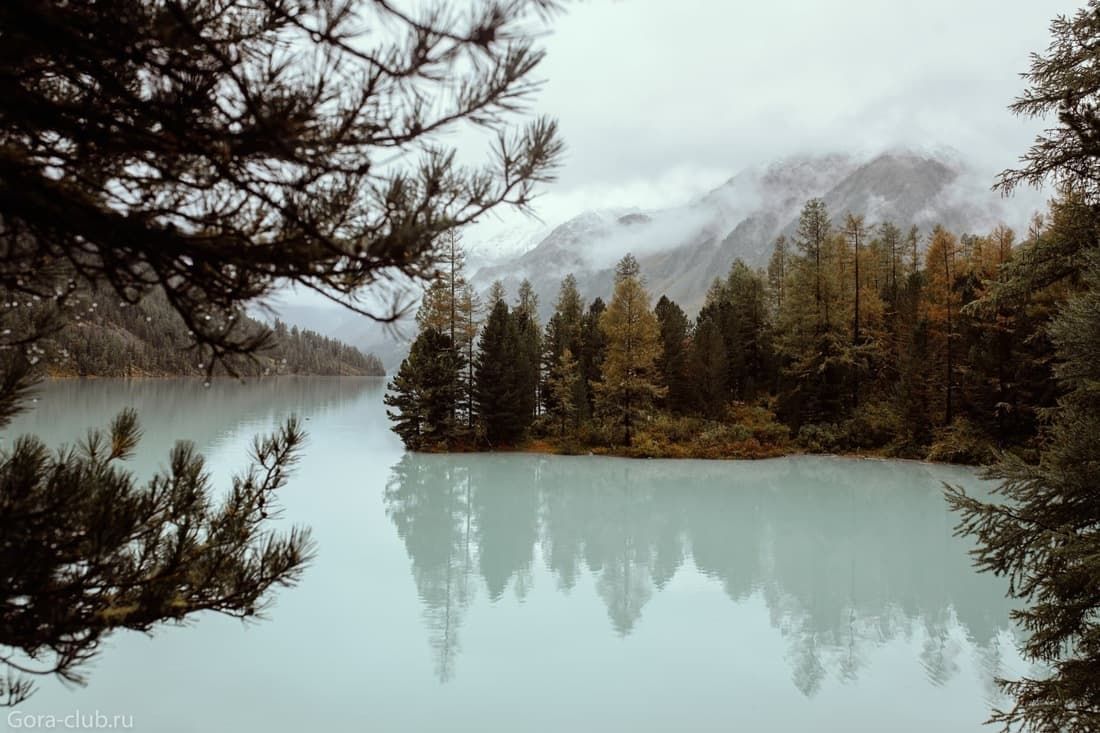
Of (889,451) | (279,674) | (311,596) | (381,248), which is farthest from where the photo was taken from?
(889,451)

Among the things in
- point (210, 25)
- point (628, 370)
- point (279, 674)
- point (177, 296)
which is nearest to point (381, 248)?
point (177, 296)

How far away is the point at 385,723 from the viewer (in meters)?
5.56

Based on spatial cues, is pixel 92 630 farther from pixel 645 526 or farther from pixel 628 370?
pixel 628 370

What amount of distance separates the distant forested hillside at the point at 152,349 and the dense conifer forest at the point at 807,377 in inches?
298

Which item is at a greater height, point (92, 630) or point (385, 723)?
point (92, 630)

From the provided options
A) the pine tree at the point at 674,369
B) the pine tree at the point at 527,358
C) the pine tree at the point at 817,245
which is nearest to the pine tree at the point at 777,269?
the pine tree at the point at 817,245

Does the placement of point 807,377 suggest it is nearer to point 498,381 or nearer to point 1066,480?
point 498,381

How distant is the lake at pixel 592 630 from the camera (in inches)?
231

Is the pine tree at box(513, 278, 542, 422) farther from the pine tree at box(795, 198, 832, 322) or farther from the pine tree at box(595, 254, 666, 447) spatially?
the pine tree at box(795, 198, 832, 322)

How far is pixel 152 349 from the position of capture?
101 m

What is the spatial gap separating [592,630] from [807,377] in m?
21.9

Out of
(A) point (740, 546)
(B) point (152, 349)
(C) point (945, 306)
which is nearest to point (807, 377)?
(C) point (945, 306)

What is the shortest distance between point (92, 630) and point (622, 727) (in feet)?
15.6

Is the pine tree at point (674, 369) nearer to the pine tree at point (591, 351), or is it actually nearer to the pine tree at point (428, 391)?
the pine tree at point (591, 351)
